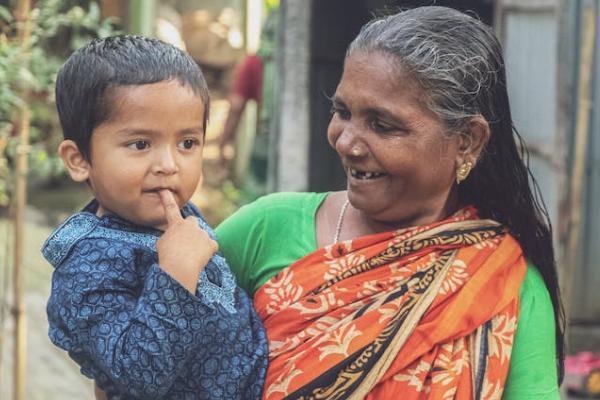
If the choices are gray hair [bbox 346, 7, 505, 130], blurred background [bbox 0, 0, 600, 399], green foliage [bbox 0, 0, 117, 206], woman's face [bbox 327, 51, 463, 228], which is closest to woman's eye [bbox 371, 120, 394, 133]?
woman's face [bbox 327, 51, 463, 228]

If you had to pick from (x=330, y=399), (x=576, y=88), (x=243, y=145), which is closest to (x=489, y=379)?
(x=330, y=399)

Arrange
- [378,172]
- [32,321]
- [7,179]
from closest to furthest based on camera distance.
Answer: [378,172], [7,179], [32,321]

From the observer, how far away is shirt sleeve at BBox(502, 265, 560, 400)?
8.06 feet

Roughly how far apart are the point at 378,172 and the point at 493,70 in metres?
0.35

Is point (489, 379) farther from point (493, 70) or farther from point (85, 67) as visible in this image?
point (85, 67)

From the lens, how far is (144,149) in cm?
233

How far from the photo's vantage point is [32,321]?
680cm

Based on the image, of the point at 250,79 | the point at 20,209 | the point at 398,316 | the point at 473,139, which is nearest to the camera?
the point at 398,316

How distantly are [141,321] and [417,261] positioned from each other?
0.65 m

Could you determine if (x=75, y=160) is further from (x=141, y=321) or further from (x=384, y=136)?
(x=384, y=136)

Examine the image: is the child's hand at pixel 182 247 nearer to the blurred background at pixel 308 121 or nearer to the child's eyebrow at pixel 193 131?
the child's eyebrow at pixel 193 131

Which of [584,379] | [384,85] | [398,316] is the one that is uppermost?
[384,85]

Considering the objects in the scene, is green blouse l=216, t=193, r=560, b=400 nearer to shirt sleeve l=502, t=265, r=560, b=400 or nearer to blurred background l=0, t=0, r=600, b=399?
shirt sleeve l=502, t=265, r=560, b=400

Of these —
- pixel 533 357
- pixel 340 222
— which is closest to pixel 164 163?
pixel 340 222
